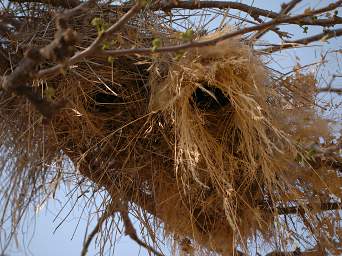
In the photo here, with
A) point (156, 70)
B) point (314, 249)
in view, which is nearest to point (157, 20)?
point (156, 70)

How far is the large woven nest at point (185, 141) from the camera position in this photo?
1.28 meters

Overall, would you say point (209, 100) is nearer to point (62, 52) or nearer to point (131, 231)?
point (131, 231)

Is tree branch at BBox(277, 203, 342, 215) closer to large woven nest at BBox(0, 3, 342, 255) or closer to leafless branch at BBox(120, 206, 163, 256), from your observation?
large woven nest at BBox(0, 3, 342, 255)

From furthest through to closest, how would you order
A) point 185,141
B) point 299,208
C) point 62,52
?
point 299,208
point 185,141
point 62,52

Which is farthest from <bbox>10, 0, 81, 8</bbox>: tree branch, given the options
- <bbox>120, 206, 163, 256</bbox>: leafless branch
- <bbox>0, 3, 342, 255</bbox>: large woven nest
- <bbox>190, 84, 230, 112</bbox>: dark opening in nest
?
<bbox>120, 206, 163, 256</bbox>: leafless branch

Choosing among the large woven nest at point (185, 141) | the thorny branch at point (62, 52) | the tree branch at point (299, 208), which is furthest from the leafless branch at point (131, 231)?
the thorny branch at point (62, 52)

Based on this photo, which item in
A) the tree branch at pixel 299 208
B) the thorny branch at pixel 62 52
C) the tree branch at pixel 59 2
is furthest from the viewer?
the tree branch at pixel 299 208

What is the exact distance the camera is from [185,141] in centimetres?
127

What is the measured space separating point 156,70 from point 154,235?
0.49 meters

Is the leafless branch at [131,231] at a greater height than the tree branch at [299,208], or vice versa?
the tree branch at [299,208]

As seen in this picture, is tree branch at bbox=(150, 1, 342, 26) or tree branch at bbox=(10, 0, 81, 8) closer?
tree branch at bbox=(10, 0, 81, 8)

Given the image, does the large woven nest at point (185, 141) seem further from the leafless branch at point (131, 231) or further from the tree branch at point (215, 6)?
the tree branch at point (215, 6)

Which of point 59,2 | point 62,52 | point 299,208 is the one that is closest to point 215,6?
point 59,2

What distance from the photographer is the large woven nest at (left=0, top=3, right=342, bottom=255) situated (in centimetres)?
128
